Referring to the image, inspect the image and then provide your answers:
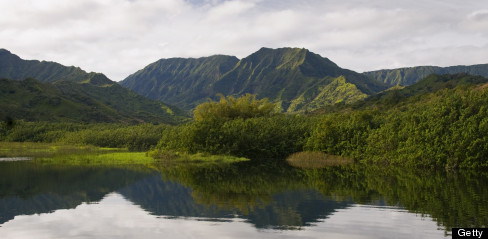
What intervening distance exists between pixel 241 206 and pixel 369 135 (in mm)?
47295

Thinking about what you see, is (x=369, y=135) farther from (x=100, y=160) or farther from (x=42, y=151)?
(x=42, y=151)

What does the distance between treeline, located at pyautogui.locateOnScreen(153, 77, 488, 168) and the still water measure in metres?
9.87

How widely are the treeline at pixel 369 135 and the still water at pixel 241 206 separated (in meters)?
9.87

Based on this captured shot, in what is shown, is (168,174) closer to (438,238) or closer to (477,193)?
(477,193)

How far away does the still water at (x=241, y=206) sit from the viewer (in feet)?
70.6

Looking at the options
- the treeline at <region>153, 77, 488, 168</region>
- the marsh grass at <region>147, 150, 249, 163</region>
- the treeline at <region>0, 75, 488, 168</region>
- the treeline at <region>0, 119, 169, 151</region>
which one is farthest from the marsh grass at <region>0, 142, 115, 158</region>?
the marsh grass at <region>147, 150, 249, 163</region>

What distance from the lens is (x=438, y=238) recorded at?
19500 mm

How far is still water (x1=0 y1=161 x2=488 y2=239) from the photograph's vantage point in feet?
70.6

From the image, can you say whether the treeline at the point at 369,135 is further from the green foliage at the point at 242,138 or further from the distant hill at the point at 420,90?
the distant hill at the point at 420,90

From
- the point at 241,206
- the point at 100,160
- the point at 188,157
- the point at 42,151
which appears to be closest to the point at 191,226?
the point at 241,206

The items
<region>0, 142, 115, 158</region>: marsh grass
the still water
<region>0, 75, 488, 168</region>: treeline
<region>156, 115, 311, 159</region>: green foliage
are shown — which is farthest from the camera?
<region>0, 142, 115, 158</region>: marsh grass

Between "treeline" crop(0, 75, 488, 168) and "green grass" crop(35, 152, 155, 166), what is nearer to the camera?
"treeline" crop(0, 75, 488, 168)

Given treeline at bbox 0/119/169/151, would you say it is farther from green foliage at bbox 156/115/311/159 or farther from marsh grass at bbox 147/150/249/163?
marsh grass at bbox 147/150/249/163

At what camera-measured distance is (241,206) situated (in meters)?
28.4
